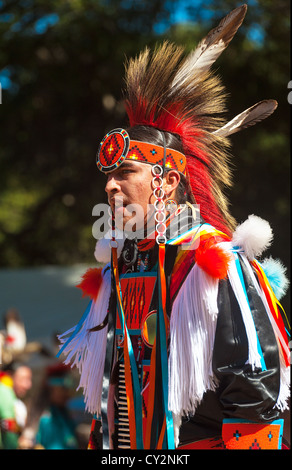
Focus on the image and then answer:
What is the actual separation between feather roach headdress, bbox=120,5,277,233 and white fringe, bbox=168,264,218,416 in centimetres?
44

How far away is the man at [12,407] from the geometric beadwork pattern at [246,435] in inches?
147

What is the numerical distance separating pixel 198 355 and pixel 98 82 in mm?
7385

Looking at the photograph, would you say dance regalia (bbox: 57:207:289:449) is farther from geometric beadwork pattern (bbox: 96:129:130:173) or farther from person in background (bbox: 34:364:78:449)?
person in background (bbox: 34:364:78:449)

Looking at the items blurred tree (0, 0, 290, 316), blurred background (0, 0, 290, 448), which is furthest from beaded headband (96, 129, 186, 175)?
blurred tree (0, 0, 290, 316)

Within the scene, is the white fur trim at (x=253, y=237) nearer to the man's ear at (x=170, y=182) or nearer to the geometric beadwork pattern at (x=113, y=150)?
the man's ear at (x=170, y=182)

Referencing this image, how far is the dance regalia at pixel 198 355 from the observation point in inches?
73.6

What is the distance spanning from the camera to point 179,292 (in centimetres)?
207

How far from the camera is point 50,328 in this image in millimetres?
8242

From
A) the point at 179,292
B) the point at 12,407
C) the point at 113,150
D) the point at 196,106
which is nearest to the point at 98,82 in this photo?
the point at 12,407

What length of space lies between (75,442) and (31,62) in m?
5.36

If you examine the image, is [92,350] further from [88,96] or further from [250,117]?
[88,96]

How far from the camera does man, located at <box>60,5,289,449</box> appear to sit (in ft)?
6.25

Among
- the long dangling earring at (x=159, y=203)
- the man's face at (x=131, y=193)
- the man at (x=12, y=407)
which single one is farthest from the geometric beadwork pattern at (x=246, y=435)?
the man at (x=12, y=407)
